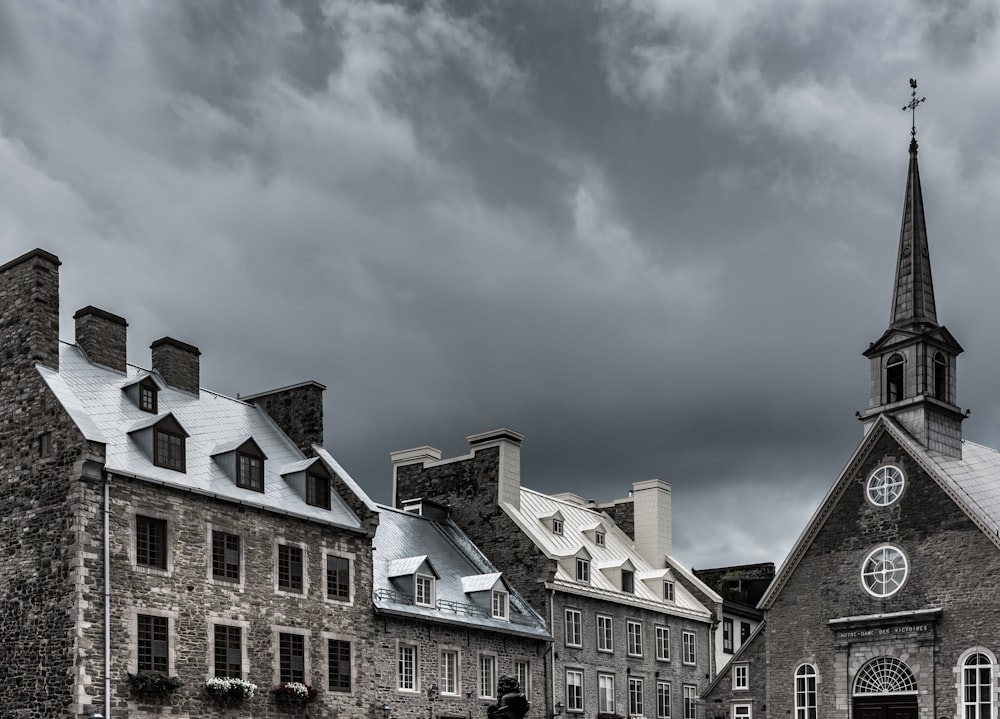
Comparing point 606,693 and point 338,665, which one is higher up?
point 338,665

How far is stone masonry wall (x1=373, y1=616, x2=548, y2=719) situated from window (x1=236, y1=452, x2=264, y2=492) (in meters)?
6.54

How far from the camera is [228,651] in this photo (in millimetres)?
36219

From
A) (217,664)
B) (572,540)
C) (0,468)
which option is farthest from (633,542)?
(0,468)

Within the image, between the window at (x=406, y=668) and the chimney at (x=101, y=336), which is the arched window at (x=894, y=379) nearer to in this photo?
the window at (x=406, y=668)

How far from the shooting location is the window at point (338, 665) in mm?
39375

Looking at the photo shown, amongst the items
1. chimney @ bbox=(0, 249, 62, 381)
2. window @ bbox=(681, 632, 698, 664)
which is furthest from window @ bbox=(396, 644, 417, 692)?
window @ bbox=(681, 632, 698, 664)

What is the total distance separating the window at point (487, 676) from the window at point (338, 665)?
22.7ft

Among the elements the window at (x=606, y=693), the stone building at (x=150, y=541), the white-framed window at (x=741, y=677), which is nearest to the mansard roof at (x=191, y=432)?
the stone building at (x=150, y=541)

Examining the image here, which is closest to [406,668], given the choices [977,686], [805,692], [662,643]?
[805,692]

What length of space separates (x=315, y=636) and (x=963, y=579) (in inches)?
894

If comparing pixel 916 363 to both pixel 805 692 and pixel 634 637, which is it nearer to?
pixel 805 692

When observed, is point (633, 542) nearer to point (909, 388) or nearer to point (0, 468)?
point (909, 388)

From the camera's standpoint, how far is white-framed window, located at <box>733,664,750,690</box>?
49.3 metres

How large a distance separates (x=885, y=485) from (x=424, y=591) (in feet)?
58.8
